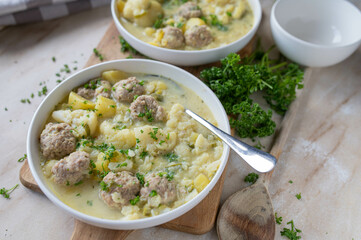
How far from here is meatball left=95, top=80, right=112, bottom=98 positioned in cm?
346

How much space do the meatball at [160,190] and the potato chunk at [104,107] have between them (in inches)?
31.6

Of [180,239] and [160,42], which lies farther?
[160,42]

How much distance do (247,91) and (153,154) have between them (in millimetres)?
1313

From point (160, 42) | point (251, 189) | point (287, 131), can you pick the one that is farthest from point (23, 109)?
point (287, 131)

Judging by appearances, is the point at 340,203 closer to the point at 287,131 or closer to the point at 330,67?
the point at 287,131

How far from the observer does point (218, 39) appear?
13.8ft

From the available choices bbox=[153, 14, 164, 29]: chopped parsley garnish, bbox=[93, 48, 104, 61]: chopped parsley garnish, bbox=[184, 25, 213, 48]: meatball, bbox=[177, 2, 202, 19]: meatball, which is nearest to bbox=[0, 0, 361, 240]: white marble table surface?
bbox=[93, 48, 104, 61]: chopped parsley garnish

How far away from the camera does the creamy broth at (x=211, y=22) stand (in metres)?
4.17

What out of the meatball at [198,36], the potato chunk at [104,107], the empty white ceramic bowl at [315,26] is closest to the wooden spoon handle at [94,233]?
the potato chunk at [104,107]

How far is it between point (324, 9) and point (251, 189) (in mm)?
2732

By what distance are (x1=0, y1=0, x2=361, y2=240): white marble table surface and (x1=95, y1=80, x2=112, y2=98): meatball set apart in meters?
0.86

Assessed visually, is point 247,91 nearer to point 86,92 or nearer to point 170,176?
point 170,176

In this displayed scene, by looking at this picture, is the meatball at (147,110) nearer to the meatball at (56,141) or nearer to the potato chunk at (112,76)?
the potato chunk at (112,76)

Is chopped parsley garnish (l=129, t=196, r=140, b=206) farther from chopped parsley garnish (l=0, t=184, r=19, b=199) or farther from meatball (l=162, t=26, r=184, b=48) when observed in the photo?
meatball (l=162, t=26, r=184, b=48)
